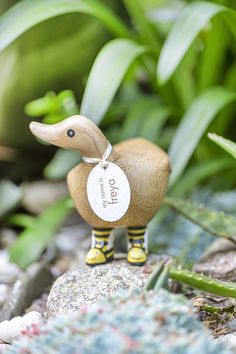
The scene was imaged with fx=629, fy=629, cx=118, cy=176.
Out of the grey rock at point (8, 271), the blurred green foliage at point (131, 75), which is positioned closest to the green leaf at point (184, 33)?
the blurred green foliage at point (131, 75)

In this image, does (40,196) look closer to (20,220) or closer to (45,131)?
(20,220)

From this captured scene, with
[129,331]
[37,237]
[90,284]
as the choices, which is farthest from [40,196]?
[129,331]

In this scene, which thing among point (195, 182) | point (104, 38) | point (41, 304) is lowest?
point (195, 182)

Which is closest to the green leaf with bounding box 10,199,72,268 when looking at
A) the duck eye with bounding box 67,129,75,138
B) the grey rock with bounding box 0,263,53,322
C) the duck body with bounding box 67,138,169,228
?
the grey rock with bounding box 0,263,53,322

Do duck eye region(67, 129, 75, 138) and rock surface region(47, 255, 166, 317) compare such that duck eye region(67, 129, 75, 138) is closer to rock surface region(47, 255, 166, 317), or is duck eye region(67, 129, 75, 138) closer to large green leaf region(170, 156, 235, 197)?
rock surface region(47, 255, 166, 317)

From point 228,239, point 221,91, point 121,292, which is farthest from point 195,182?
point 121,292

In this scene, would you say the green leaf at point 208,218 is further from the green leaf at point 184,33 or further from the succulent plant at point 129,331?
the succulent plant at point 129,331

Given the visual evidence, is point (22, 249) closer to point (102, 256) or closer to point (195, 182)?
point (102, 256)
